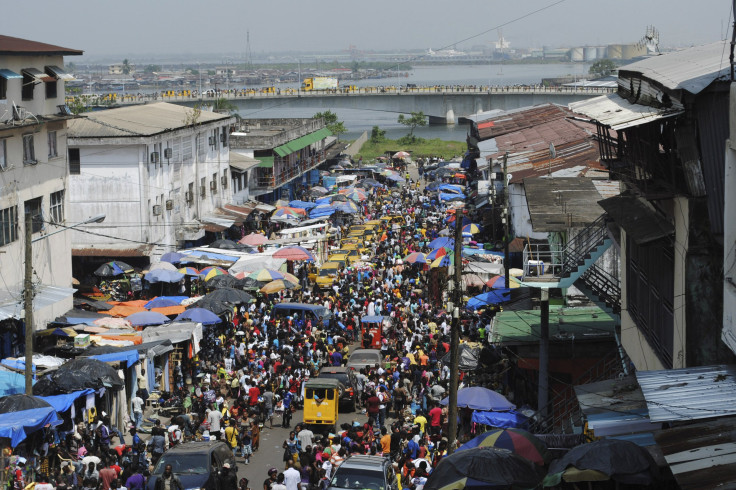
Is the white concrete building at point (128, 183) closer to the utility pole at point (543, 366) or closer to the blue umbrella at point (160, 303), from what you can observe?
the blue umbrella at point (160, 303)

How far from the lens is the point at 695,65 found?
46.7 feet

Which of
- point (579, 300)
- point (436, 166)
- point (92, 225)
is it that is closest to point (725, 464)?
point (579, 300)

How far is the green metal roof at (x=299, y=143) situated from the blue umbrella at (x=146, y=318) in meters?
30.0

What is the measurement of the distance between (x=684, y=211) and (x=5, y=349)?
18.9m

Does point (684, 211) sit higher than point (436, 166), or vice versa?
point (684, 211)

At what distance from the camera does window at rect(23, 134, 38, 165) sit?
2855 cm

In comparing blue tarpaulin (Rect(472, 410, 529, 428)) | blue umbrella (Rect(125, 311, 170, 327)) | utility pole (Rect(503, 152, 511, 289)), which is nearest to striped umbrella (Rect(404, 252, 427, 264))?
utility pole (Rect(503, 152, 511, 289))

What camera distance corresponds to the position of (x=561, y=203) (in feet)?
79.0

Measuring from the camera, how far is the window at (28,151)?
28552 millimetres

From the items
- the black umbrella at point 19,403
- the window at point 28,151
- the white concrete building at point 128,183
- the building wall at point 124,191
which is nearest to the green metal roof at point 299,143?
the white concrete building at point 128,183

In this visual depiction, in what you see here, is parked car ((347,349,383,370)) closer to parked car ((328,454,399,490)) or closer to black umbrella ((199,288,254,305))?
black umbrella ((199,288,254,305))

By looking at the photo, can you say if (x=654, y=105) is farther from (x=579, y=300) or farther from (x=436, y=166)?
(x=436, y=166)

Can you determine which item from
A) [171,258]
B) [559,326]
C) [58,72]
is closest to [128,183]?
[171,258]

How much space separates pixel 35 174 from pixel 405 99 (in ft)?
312
